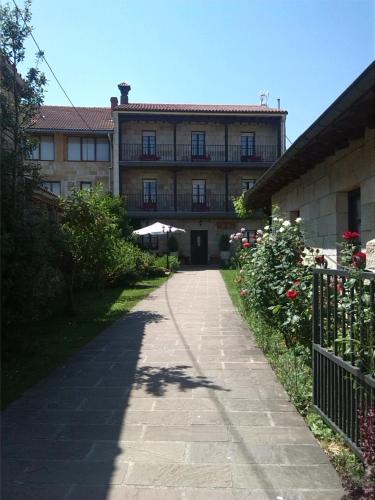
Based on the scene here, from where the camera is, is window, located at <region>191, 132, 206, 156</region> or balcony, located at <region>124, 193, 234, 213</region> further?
window, located at <region>191, 132, 206, 156</region>

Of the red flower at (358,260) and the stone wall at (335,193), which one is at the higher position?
the stone wall at (335,193)

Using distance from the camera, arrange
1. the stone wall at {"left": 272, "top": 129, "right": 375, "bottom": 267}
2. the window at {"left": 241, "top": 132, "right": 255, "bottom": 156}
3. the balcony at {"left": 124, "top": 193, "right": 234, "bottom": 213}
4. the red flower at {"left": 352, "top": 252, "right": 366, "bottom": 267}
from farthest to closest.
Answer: the window at {"left": 241, "top": 132, "right": 255, "bottom": 156} → the balcony at {"left": 124, "top": 193, "right": 234, "bottom": 213} → the stone wall at {"left": 272, "top": 129, "right": 375, "bottom": 267} → the red flower at {"left": 352, "top": 252, "right": 366, "bottom": 267}

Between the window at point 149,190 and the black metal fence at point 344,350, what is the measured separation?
31.3m

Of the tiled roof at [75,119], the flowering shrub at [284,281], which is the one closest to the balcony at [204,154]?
the tiled roof at [75,119]

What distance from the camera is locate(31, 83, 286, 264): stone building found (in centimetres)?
3459

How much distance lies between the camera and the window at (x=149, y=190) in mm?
35188

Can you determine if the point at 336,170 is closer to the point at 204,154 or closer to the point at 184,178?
the point at 184,178

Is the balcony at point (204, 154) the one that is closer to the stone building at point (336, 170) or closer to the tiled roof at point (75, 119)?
the tiled roof at point (75, 119)

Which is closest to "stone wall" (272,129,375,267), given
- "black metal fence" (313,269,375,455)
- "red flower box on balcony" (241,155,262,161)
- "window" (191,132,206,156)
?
"black metal fence" (313,269,375,455)

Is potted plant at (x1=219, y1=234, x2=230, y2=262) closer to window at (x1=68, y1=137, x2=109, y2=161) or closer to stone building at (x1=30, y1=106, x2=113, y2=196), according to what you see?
stone building at (x1=30, y1=106, x2=113, y2=196)

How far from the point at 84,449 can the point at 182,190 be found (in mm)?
32220

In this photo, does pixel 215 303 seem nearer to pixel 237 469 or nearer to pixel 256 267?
pixel 256 267

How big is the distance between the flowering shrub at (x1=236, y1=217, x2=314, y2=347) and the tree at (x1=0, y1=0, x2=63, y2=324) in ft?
10.1

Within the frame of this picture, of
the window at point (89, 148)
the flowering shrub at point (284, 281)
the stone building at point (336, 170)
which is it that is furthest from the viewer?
the window at point (89, 148)
